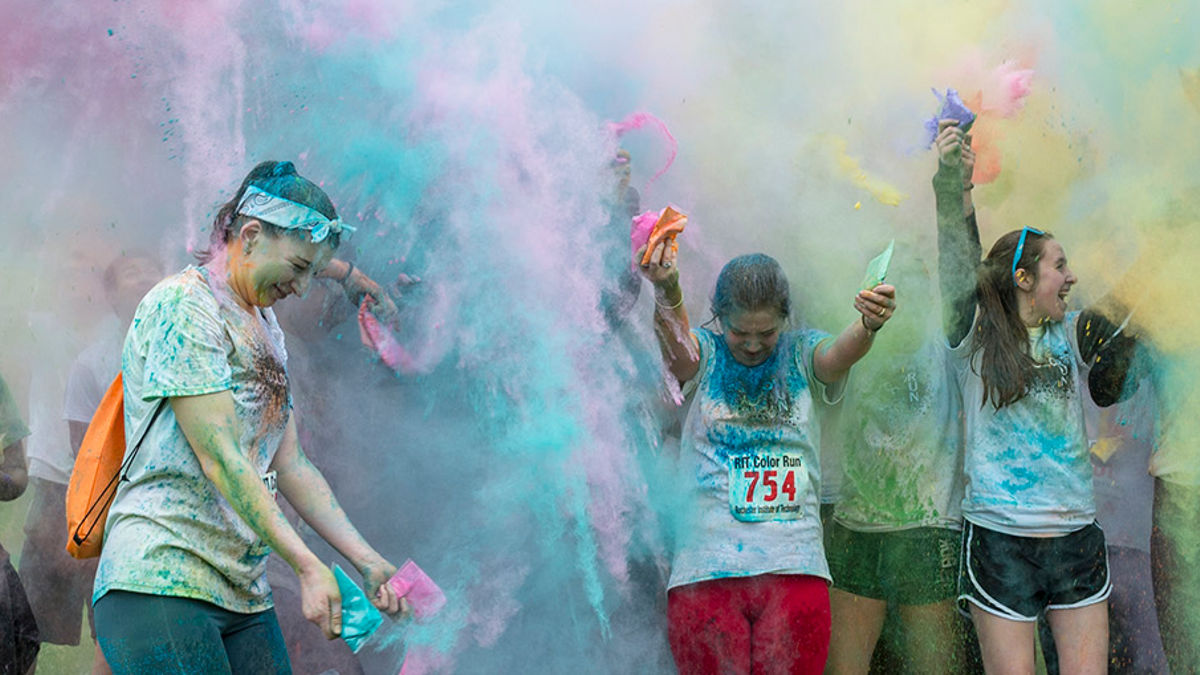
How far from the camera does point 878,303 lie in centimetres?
275

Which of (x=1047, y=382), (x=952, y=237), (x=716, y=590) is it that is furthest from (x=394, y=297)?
(x=1047, y=382)

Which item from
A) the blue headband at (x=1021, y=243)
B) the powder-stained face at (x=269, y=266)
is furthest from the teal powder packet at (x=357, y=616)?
the blue headband at (x=1021, y=243)

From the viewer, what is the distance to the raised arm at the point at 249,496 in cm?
208

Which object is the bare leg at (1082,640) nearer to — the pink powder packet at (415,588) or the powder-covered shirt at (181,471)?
the pink powder packet at (415,588)

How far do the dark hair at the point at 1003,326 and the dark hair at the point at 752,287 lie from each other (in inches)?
20.8

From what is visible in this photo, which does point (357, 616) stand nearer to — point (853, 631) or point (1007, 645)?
point (853, 631)

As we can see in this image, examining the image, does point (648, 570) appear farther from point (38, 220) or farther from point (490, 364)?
point (38, 220)

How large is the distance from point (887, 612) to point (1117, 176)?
4.51 ft

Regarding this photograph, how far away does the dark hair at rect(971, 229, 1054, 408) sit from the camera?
297 cm

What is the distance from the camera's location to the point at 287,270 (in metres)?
2.35

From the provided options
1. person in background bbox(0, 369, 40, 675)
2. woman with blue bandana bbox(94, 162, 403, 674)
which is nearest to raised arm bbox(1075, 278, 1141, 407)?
woman with blue bandana bbox(94, 162, 403, 674)

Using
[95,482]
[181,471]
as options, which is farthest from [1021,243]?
[95,482]

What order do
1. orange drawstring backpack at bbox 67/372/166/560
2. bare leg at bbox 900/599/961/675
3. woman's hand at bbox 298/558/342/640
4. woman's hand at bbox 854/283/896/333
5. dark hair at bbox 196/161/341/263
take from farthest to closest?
1. bare leg at bbox 900/599/961/675
2. woman's hand at bbox 854/283/896/333
3. dark hair at bbox 196/161/341/263
4. orange drawstring backpack at bbox 67/372/166/560
5. woman's hand at bbox 298/558/342/640

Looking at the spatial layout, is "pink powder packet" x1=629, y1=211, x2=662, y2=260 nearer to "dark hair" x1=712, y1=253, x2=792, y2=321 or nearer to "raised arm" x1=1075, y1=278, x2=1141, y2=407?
"dark hair" x1=712, y1=253, x2=792, y2=321
